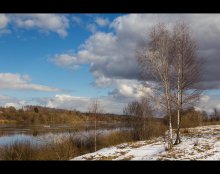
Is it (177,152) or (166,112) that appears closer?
(177,152)

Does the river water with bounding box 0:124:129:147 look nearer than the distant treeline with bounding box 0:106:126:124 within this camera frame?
Yes

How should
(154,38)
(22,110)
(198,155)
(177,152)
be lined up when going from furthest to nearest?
(22,110)
(154,38)
(177,152)
(198,155)

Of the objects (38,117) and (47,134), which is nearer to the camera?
(47,134)

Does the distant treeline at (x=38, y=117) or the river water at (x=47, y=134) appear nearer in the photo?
the river water at (x=47, y=134)
